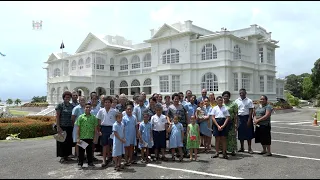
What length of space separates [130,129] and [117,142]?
54cm

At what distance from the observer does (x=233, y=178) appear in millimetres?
5949

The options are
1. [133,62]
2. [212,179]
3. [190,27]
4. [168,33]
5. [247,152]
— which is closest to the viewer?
[212,179]

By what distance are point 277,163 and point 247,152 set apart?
145 cm

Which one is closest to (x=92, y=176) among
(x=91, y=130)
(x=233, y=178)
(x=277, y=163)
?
(x=91, y=130)

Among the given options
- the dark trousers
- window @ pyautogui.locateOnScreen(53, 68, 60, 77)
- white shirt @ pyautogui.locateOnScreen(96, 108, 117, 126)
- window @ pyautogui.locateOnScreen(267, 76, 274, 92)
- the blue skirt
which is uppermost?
window @ pyautogui.locateOnScreen(53, 68, 60, 77)

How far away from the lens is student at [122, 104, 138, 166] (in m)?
7.31

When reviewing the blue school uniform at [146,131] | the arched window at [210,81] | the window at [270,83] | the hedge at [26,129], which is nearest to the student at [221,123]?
the blue school uniform at [146,131]

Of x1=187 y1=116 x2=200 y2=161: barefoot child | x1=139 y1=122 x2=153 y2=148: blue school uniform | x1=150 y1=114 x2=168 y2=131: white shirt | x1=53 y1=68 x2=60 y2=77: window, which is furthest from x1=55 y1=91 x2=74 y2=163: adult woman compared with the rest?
x1=53 y1=68 x2=60 y2=77: window

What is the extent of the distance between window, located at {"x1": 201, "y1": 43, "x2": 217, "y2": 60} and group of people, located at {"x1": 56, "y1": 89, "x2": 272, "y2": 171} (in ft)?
81.6

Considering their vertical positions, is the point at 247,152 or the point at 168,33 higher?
the point at 168,33

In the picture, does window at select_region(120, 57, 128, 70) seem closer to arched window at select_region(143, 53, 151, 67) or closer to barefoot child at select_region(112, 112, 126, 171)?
arched window at select_region(143, 53, 151, 67)

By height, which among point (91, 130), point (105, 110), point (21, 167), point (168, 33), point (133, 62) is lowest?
point (21, 167)

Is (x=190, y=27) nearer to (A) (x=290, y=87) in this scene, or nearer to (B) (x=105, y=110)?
(B) (x=105, y=110)

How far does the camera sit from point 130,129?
7355 mm
